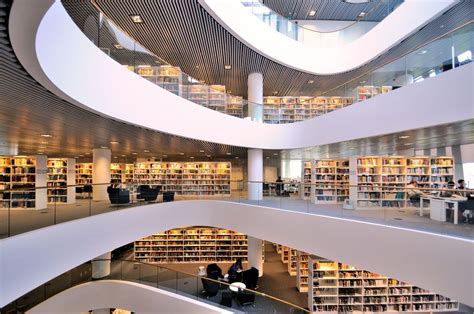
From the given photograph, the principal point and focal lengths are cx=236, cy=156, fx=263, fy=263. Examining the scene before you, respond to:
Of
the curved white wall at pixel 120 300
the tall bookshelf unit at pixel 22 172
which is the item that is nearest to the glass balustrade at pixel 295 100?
the curved white wall at pixel 120 300

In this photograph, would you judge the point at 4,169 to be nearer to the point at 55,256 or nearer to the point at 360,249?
the point at 55,256

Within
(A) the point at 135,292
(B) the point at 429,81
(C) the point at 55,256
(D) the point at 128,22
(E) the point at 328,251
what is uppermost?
(D) the point at 128,22

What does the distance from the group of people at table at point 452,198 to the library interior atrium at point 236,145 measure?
3 cm

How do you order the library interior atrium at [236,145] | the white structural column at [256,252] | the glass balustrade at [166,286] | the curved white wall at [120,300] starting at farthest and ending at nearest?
the white structural column at [256,252] → the curved white wall at [120,300] → the glass balustrade at [166,286] → the library interior atrium at [236,145]

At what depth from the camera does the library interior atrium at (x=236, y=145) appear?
13.6 feet

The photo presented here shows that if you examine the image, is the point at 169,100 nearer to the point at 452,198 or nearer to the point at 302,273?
the point at 452,198

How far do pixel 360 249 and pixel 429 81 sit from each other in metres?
3.62

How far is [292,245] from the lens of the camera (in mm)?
7109

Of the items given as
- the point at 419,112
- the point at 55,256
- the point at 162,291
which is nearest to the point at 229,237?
the point at 162,291

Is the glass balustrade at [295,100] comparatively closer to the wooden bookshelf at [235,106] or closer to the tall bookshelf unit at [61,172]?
the wooden bookshelf at [235,106]

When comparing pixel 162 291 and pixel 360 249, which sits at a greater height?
pixel 360 249

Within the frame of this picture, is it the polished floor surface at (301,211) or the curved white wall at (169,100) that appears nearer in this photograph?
the curved white wall at (169,100)

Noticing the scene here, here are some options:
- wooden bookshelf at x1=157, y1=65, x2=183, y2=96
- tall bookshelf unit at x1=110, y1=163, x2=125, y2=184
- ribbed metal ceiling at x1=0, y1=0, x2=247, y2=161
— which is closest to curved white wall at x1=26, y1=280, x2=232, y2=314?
ribbed metal ceiling at x1=0, y1=0, x2=247, y2=161

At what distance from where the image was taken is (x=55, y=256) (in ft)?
14.7
